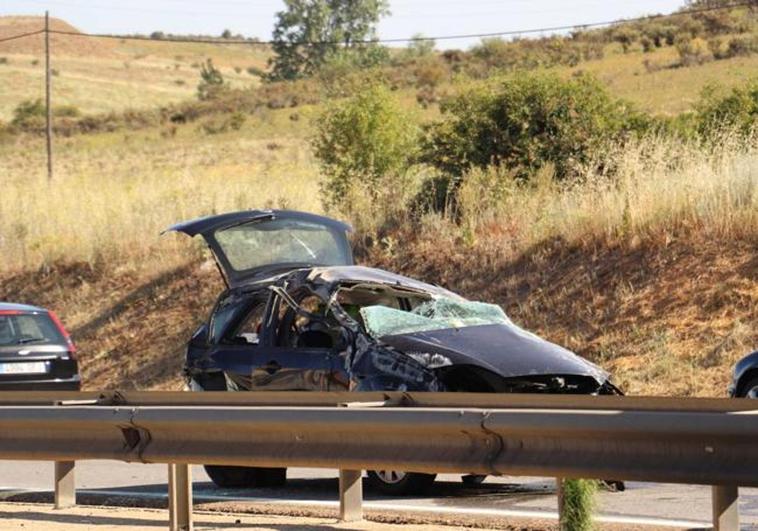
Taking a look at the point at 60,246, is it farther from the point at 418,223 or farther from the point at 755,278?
the point at 755,278

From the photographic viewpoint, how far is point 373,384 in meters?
11.2

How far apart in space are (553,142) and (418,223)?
241 cm

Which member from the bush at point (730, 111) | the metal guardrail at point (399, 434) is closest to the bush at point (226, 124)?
the bush at point (730, 111)

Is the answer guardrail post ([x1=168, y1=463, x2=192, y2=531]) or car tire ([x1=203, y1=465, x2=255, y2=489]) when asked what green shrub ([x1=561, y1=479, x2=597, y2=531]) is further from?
car tire ([x1=203, y1=465, x2=255, y2=489])

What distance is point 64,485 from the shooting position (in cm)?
1125

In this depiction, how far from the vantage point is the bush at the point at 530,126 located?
914 inches

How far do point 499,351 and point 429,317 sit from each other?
1048 millimetres

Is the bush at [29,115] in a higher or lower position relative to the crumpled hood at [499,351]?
lower

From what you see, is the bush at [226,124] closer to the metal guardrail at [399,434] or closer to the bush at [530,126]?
the bush at [530,126]

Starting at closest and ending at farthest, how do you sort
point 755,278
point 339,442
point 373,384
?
point 339,442 → point 373,384 → point 755,278

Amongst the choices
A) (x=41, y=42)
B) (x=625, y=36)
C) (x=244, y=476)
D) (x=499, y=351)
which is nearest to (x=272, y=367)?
(x=244, y=476)

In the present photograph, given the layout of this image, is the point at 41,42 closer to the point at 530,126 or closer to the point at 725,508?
the point at 530,126

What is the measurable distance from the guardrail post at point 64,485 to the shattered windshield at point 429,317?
246cm

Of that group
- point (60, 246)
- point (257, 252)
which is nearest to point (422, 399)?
point (257, 252)
